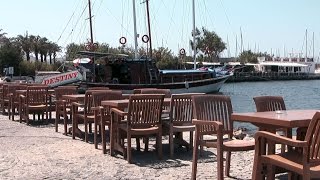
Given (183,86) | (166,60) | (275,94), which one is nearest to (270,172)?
(183,86)

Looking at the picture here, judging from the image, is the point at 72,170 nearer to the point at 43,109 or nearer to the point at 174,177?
the point at 174,177

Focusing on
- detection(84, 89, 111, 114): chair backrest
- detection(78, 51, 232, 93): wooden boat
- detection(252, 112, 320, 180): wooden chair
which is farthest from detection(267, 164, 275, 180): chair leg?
detection(78, 51, 232, 93): wooden boat

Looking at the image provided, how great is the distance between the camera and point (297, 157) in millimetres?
4645

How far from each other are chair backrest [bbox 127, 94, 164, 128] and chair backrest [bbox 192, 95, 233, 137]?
5.60 ft

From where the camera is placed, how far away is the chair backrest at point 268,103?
6.09 meters

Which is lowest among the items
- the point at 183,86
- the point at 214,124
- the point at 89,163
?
the point at 183,86

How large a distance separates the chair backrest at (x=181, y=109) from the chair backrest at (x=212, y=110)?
1.92 meters

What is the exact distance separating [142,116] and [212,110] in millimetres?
1839

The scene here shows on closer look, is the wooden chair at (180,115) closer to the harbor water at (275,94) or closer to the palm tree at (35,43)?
the harbor water at (275,94)

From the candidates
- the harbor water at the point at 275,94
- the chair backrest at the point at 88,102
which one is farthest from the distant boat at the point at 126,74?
the chair backrest at the point at 88,102

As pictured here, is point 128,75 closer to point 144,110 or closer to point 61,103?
point 61,103

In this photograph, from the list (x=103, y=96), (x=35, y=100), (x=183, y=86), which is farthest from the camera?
(x=183, y=86)

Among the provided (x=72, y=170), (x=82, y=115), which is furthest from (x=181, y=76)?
(x=72, y=170)

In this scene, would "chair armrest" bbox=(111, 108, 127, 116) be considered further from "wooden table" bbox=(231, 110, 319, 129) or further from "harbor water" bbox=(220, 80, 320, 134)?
"harbor water" bbox=(220, 80, 320, 134)
